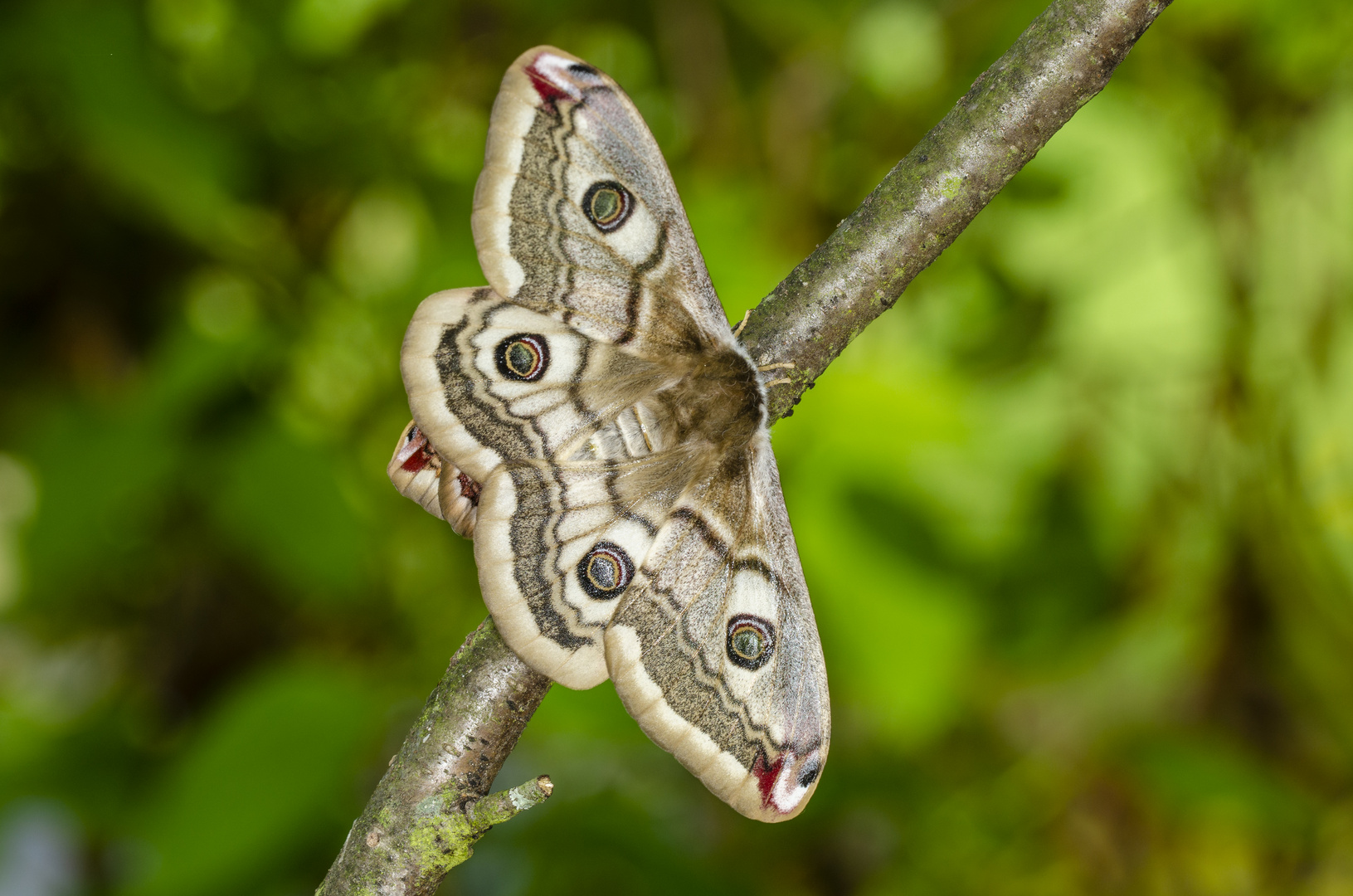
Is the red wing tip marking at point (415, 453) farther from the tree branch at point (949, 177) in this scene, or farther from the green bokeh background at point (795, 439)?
the green bokeh background at point (795, 439)

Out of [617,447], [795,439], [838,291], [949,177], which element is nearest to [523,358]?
[617,447]

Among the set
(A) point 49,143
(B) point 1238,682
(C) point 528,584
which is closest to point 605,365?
(C) point 528,584

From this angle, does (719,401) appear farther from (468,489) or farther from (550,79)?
(550,79)

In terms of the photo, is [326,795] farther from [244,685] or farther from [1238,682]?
[1238,682]

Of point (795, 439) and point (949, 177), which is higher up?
point (949, 177)

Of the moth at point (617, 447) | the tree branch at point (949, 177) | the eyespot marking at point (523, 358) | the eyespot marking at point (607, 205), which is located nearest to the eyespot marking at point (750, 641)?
the moth at point (617, 447)
